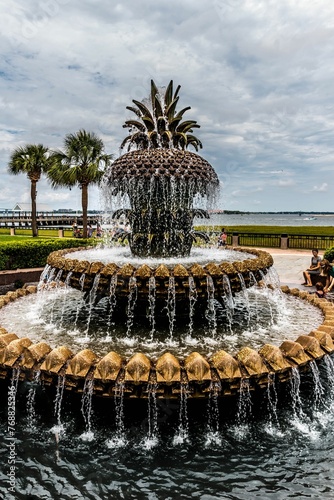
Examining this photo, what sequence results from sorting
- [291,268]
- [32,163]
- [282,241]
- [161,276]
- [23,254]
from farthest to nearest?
[32,163] → [282,241] → [291,268] → [23,254] → [161,276]

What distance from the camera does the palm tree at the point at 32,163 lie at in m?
36.6

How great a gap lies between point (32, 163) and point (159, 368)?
120 feet

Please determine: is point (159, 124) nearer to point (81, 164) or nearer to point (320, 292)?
point (320, 292)

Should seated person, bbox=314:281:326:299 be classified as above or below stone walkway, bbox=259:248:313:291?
above

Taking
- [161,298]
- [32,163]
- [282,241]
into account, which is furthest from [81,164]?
[161,298]

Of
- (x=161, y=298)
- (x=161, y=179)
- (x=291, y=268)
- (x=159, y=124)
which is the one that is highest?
(x=159, y=124)

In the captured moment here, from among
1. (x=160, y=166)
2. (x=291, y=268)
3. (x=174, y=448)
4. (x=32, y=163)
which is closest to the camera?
(x=174, y=448)

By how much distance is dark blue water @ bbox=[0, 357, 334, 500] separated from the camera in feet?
11.6

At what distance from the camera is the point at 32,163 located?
36.6 meters

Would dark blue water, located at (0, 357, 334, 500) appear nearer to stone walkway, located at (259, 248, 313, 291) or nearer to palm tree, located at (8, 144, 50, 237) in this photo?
stone walkway, located at (259, 248, 313, 291)

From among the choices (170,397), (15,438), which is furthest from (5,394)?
(170,397)

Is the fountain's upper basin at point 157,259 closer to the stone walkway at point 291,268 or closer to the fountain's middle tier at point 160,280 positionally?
the fountain's middle tier at point 160,280

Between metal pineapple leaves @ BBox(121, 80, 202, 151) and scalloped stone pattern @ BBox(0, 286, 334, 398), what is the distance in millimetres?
5144

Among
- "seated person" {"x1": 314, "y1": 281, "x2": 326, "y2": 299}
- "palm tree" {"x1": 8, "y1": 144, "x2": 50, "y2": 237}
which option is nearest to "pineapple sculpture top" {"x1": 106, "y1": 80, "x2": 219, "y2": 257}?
"seated person" {"x1": 314, "y1": 281, "x2": 326, "y2": 299}
